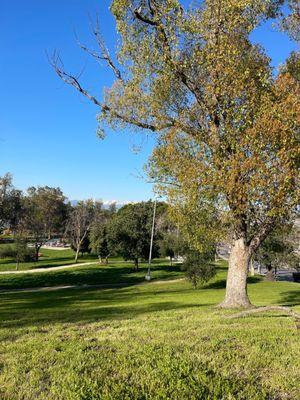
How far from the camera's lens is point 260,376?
4.62 meters

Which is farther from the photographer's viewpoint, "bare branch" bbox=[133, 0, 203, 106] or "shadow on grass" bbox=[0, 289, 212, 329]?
"bare branch" bbox=[133, 0, 203, 106]

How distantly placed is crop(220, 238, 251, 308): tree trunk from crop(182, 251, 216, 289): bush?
18.7 m

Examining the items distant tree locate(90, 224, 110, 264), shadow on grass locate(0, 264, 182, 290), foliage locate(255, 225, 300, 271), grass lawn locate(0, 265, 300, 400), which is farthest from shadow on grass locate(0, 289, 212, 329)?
distant tree locate(90, 224, 110, 264)

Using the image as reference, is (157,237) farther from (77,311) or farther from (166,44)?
(166,44)

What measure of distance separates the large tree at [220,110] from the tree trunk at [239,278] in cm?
3

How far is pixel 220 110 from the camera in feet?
41.3

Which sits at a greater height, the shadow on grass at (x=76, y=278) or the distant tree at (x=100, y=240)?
the distant tree at (x=100, y=240)

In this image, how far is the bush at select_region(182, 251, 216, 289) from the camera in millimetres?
32406

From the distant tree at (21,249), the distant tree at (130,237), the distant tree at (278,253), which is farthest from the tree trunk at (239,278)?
the distant tree at (21,249)

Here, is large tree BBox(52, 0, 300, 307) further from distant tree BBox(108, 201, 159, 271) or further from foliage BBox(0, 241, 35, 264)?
foliage BBox(0, 241, 35, 264)

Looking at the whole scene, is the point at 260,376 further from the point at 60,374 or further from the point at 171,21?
the point at 171,21

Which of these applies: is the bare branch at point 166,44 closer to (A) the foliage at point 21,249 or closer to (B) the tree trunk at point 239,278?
(B) the tree trunk at point 239,278

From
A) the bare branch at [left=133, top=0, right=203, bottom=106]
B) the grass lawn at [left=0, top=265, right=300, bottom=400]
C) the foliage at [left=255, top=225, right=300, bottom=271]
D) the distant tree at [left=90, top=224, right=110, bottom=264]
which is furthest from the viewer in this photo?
the distant tree at [left=90, top=224, right=110, bottom=264]

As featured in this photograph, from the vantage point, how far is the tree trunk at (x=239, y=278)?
521 inches
